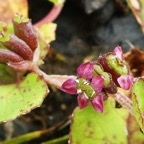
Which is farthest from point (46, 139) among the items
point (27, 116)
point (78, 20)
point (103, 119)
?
point (78, 20)

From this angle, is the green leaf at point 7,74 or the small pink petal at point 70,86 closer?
the small pink petal at point 70,86

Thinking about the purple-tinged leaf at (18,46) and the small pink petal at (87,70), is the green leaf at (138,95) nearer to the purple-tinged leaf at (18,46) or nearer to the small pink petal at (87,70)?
the small pink petal at (87,70)

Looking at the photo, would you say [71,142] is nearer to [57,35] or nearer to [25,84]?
[25,84]

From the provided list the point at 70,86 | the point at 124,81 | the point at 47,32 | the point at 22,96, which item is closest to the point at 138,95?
the point at 124,81

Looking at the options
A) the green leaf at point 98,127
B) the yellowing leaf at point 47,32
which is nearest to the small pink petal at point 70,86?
the green leaf at point 98,127

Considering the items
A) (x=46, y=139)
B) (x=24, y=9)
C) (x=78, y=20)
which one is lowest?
(x=46, y=139)

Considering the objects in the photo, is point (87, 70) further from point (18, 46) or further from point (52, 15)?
point (52, 15)
